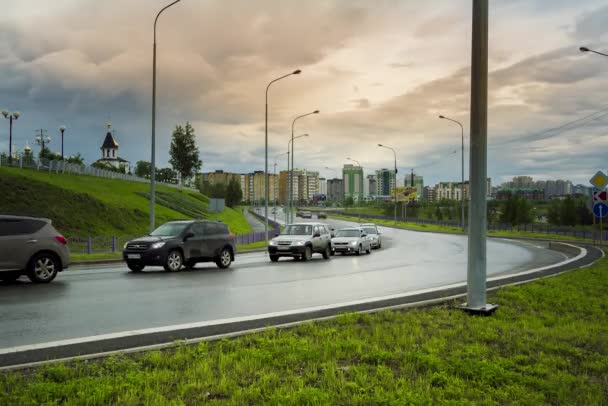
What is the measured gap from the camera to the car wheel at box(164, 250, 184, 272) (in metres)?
16.9

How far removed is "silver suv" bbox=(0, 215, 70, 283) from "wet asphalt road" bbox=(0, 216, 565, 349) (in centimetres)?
43

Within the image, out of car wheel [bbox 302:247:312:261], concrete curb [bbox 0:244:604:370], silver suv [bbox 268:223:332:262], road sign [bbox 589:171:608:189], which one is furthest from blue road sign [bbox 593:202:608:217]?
concrete curb [bbox 0:244:604:370]

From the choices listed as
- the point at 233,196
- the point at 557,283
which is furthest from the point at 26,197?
the point at 233,196

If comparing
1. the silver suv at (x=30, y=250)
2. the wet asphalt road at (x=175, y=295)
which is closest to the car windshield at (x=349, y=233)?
the wet asphalt road at (x=175, y=295)

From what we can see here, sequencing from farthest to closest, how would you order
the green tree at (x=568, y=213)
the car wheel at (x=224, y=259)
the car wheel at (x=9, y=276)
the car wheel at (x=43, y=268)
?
1. the green tree at (x=568, y=213)
2. the car wheel at (x=224, y=259)
3. the car wheel at (x=43, y=268)
4. the car wheel at (x=9, y=276)

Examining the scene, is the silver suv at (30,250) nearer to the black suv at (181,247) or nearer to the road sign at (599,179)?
the black suv at (181,247)

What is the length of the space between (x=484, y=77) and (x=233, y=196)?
138 metres

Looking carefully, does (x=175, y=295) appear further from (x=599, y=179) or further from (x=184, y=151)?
(x=184, y=151)

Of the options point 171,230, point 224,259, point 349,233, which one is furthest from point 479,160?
point 349,233

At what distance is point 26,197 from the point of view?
3922cm

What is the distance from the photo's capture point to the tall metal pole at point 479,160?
336 inches

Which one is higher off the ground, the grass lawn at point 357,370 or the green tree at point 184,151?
the green tree at point 184,151

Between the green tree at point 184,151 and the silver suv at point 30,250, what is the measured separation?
7853 cm

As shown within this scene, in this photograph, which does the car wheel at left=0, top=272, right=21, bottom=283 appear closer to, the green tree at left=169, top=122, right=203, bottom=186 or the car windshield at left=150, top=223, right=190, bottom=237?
the car windshield at left=150, top=223, right=190, bottom=237
